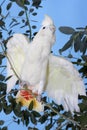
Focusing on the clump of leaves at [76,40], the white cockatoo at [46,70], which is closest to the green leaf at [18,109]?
the white cockatoo at [46,70]

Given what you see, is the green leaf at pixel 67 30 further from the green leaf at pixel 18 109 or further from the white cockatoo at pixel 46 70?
the green leaf at pixel 18 109

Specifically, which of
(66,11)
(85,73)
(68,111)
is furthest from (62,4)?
(68,111)

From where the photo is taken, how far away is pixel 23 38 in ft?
2.93

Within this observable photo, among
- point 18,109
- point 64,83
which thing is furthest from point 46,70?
point 18,109

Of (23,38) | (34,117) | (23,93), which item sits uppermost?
(23,38)

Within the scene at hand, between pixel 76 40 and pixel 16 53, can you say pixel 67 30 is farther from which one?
pixel 16 53

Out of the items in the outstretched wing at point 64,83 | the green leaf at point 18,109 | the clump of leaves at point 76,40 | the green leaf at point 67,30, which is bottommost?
the green leaf at point 18,109

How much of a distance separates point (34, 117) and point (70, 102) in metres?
0.21

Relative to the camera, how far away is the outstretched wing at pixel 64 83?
808 mm

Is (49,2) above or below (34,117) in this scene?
above

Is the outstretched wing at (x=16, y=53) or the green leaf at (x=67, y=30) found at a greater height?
the green leaf at (x=67, y=30)

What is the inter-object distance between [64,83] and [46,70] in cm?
6

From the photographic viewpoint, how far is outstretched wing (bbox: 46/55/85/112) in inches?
31.8

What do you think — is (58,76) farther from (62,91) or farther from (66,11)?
(66,11)
